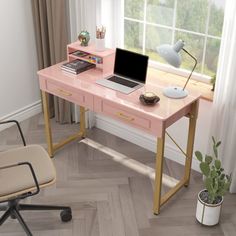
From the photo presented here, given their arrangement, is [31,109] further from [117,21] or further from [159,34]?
[159,34]

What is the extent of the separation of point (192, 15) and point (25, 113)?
1883 millimetres

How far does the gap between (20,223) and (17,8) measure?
76.8 inches

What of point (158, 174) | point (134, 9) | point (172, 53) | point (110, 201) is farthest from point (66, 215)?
point (134, 9)

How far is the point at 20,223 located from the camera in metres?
2.63

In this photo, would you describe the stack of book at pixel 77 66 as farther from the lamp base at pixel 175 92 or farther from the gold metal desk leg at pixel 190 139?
the gold metal desk leg at pixel 190 139

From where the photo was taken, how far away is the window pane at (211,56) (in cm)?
311

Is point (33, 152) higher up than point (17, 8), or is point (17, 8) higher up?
point (17, 8)

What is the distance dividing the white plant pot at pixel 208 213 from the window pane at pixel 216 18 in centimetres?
122

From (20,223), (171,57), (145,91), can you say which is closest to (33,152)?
(20,223)

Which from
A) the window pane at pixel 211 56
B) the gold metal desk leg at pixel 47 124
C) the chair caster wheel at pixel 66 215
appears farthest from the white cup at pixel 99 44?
the chair caster wheel at pixel 66 215

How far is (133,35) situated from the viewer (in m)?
3.58

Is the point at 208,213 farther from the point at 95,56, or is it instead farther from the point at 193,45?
the point at 95,56

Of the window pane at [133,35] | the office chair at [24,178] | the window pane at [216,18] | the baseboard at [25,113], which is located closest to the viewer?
the office chair at [24,178]

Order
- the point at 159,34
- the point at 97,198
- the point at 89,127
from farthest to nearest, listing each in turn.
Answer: the point at 89,127 → the point at 159,34 → the point at 97,198
